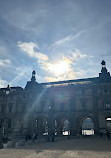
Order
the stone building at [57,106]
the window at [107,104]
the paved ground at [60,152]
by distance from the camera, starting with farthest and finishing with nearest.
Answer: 1. the stone building at [57,106]
2. the window at [107,104]
3. the paved ground at [60,152]

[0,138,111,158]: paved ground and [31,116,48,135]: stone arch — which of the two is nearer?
[0,138,111,158]: paved ground

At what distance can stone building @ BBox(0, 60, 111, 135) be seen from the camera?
107 ft

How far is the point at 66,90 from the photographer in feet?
120

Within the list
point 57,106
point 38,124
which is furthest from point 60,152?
point 38,124

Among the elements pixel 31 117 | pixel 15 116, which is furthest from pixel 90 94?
pixel 15 116

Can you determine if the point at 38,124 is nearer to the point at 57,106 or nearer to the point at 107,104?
the point at 57,106

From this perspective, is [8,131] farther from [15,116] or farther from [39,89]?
[39,89]

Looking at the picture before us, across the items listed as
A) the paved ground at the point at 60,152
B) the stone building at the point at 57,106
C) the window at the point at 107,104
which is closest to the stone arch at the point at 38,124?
the stone building at the point at 57,106

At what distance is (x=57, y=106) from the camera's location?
35844mm

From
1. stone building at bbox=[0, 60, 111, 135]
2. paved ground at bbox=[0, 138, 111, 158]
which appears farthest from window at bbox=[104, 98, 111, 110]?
paved ground at bbox=[0, 138, 111, 158]

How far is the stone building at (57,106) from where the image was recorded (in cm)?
3247

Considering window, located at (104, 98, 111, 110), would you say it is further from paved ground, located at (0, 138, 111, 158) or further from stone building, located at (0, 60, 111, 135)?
paved ground, located at (0, 138, 111, 158)

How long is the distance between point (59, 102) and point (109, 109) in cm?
1211

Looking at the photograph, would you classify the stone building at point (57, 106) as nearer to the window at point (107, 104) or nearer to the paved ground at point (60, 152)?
the window at point (107, 104)
